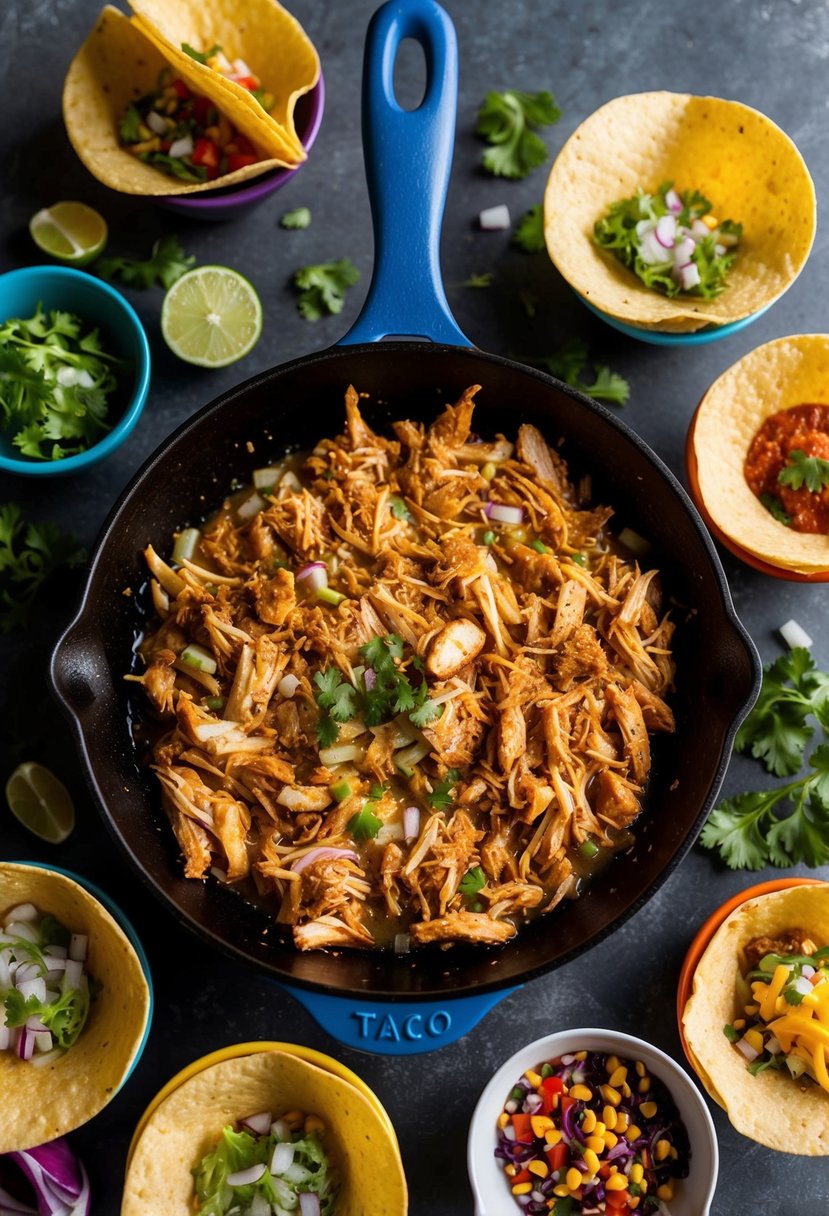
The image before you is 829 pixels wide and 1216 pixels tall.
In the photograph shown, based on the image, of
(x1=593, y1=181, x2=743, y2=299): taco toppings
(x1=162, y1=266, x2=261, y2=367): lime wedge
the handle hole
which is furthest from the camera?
the handle hole

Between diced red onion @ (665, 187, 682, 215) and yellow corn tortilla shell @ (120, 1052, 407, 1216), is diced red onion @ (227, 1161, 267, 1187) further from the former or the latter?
diced red onion @ (665, 187, 682, 215)

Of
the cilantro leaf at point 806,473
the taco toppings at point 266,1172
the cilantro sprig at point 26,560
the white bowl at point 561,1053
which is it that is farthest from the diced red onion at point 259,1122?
the cilantro leaf at point 806,473

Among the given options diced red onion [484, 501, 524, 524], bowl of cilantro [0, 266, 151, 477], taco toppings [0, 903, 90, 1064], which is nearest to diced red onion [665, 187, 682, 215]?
diced red onion [484, 501, 524, 524]

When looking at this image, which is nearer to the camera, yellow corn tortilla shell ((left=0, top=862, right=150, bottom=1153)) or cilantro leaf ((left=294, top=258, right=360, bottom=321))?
yellow corn tortilla shell ((left=0, top=862, right=150, bottom=1153))

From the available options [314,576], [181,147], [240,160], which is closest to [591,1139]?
[314,576]

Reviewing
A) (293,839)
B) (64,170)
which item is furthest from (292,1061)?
(64,170)

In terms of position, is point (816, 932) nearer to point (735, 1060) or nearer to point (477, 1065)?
point (735, 1060)
